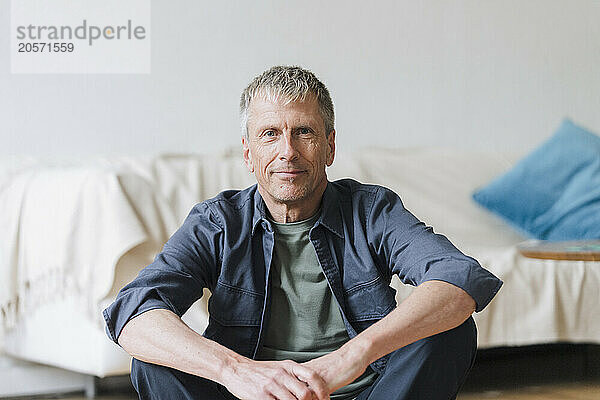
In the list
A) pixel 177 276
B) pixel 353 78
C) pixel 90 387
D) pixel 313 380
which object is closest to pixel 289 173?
pixel 177 276

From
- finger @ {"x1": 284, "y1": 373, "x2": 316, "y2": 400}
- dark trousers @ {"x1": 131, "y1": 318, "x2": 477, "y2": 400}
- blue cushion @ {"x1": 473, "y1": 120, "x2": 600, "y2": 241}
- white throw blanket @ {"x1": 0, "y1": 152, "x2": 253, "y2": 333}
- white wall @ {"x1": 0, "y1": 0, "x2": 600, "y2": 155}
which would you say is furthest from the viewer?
blue cushion @ {"x1": 473, "y1": 120, "x2": 600, "y2": 241}

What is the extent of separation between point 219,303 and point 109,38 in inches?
65.7

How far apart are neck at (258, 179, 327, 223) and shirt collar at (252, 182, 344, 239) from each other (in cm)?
1

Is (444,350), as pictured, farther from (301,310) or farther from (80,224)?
(80,224)

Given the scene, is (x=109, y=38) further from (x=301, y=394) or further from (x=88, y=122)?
(x=301, y=394)

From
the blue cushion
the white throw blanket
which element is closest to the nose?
the white throw blanket

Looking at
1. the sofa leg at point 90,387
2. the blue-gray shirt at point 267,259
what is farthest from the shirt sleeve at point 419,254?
the sofa leg at point 90,387

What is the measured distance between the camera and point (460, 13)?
3.43 metres

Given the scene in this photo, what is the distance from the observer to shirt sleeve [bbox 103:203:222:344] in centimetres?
142

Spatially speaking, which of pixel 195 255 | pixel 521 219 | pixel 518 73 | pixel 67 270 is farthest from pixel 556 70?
pixel 195 255

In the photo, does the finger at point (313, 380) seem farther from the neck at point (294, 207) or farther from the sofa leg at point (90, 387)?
the sofa leg at point (90, 387)

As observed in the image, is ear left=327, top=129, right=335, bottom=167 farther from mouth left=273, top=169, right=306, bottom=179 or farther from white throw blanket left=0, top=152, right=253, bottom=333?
white throw blanket left=0, top=152, right=253, bottom=333

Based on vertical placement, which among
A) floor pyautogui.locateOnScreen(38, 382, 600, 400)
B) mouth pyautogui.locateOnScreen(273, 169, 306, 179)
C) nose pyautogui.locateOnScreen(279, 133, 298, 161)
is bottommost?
floor pyautogui.locateOnScreen(38, 382, 600, 400)

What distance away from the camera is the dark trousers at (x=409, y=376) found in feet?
4.61
